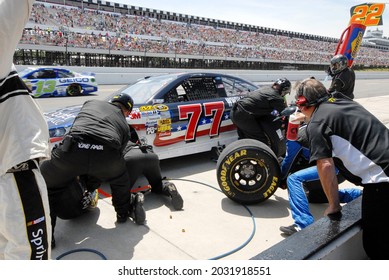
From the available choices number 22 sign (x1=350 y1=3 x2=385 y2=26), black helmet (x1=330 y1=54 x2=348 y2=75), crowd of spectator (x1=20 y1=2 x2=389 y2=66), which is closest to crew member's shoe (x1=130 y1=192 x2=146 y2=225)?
black helmet (x1=330 y1=54 x2=348 y2=75)

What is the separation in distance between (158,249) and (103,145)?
1.06 m

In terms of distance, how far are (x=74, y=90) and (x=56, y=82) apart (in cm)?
92

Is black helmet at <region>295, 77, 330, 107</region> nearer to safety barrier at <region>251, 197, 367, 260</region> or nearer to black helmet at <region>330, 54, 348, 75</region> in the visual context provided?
safety barrier at <region>251, 197, 367, 260</region>

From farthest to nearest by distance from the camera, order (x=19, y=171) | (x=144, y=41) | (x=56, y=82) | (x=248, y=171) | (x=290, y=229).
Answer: (x=144, y=41)
(x=56, y=82)
(x=248, y=171)
(x=290, y=229)
(x=19, y=171)

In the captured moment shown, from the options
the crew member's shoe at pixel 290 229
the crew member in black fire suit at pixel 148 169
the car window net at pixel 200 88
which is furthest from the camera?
the car window net at pixel 200 88

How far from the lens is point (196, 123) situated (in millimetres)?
5203

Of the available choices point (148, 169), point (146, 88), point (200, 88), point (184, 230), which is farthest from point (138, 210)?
point (200, 88)

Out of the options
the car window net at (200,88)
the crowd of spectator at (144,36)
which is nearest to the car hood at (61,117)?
the car window net at (200,88)

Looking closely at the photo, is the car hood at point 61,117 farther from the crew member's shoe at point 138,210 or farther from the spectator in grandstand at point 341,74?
the spectator in grandstand at point 341,74

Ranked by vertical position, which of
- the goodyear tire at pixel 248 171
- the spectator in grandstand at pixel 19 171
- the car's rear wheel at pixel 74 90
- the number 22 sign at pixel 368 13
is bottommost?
the car's rear wheel at pixel 74 90

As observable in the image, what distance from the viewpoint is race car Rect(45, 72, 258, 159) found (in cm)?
463

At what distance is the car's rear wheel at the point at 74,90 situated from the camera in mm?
14258

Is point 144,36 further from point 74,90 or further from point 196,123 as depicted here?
point 196,123

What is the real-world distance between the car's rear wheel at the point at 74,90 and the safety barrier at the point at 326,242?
13666 millimetres
